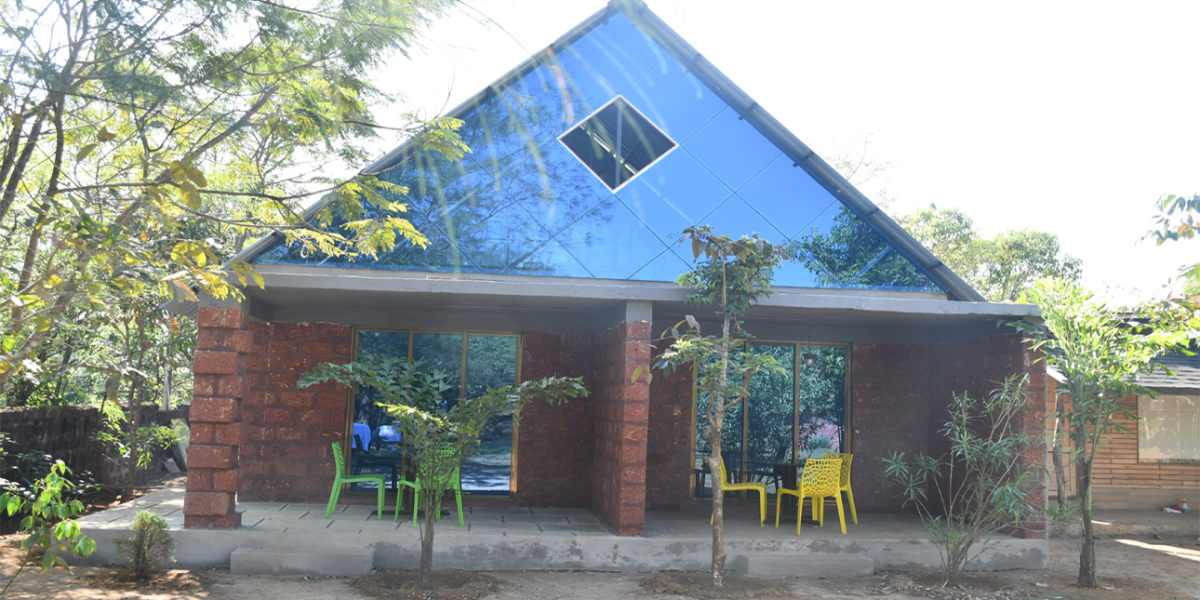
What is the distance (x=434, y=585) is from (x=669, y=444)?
3594 mm

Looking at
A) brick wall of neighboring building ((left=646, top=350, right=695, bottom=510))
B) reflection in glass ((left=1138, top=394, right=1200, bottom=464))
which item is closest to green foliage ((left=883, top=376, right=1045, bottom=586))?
brick wall of neighboring building ((left=646, top=350, right=695, bottom=510))

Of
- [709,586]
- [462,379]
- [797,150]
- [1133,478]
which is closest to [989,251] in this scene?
[1133,478]

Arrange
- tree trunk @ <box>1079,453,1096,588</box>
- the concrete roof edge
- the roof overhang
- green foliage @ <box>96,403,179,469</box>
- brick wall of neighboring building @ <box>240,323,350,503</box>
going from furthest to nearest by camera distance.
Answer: green foliage @ <box>96,403,179,469</box> < brick wall of neighboring building @ <box>240,323,350,503</box> < the concrete roof edge < tree trunk @ <box>1079,453,1096,588</box> < the roof overhang

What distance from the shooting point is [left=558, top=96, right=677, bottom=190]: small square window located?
862 centimetres

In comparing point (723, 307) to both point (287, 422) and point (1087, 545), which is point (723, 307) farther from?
point (287, 422)

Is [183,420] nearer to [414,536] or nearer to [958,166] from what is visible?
[414,536]

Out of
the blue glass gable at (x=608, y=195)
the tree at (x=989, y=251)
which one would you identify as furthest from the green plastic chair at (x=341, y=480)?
the tree at (x=989, y=251)

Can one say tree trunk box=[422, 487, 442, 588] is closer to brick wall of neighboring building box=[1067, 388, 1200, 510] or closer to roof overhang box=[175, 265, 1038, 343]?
roof overhang box=[175, 265, 1038, 343]

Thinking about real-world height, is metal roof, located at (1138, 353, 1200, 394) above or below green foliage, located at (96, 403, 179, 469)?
above

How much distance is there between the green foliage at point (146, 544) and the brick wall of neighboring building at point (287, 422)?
213 centimetres

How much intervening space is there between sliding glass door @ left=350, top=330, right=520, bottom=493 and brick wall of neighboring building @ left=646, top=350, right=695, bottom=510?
1.59 m

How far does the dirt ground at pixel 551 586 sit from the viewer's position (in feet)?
20.3

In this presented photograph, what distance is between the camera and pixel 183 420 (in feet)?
51.0

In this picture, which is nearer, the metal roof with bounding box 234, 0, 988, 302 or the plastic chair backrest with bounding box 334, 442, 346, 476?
the plastic chair backrest with bounding box 334, 442, 346, 476
